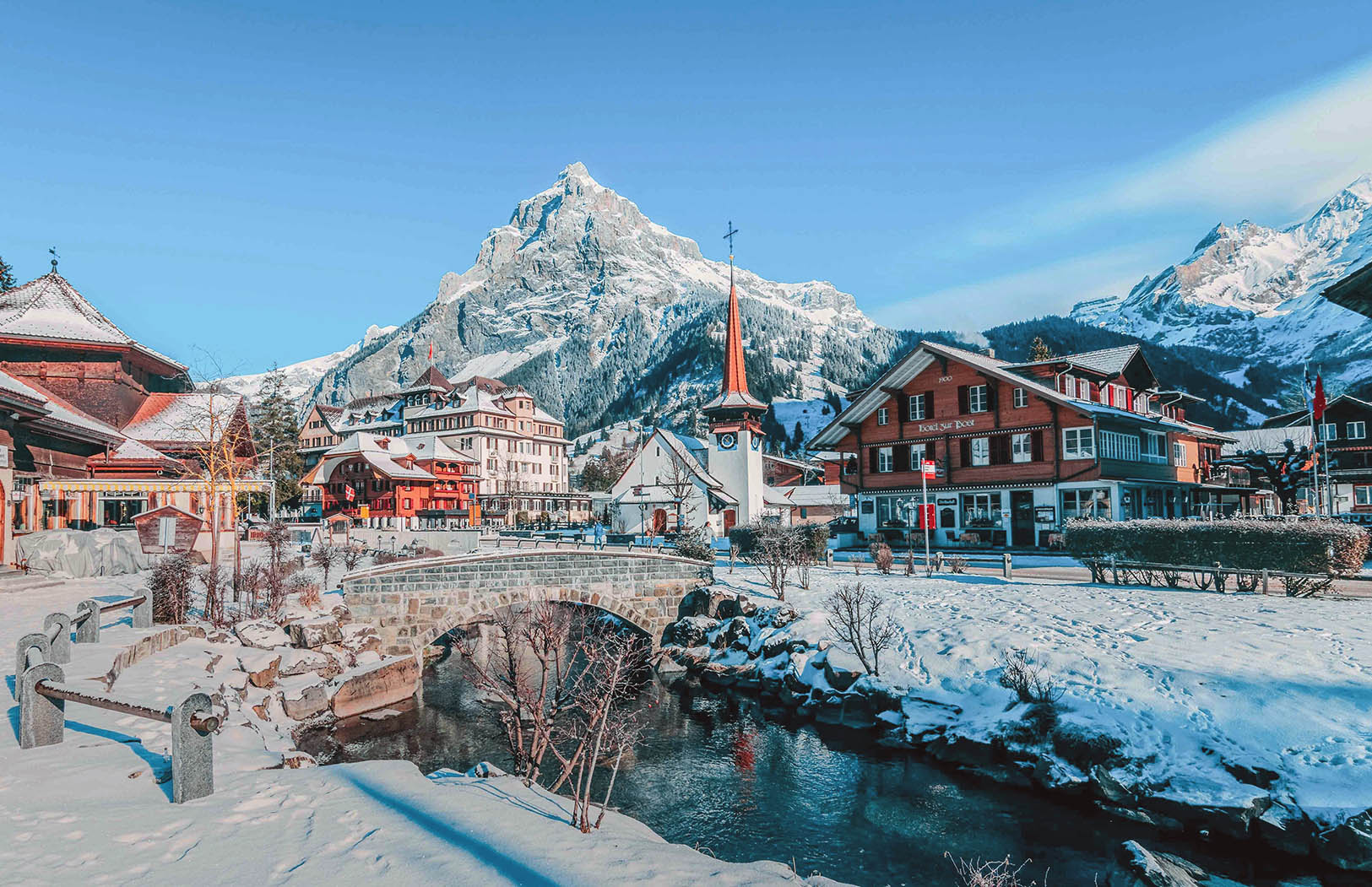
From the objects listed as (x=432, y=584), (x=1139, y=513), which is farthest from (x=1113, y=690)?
(x=1139, y=513)

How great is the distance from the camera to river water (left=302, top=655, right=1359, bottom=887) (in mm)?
11875

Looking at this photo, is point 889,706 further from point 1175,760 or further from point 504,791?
point 504,791

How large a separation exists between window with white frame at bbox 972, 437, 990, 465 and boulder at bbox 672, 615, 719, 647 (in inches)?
885

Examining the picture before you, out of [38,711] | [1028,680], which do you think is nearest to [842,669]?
[1028,680]

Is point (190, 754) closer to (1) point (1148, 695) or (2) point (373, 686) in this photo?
(2) point (373, 686)

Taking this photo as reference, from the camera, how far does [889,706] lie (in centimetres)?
1850

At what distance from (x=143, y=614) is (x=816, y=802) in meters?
→ 15.7

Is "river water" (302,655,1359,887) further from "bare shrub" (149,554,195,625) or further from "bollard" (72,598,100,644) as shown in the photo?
"bare shrub" (149,554,195,625)

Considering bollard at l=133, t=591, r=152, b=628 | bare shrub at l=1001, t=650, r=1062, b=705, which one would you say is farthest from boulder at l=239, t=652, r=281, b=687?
bare shrub at l=1001, t=650, r=1062, b=705

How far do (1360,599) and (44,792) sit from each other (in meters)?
27.4

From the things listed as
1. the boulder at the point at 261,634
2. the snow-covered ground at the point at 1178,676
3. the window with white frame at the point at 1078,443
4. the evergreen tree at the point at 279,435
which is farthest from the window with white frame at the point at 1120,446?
the evergreen tree at the point at 279,435

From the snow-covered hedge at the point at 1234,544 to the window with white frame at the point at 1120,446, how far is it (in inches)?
560

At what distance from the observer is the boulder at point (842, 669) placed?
19875mm

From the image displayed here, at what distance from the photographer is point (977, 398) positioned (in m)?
42.1
